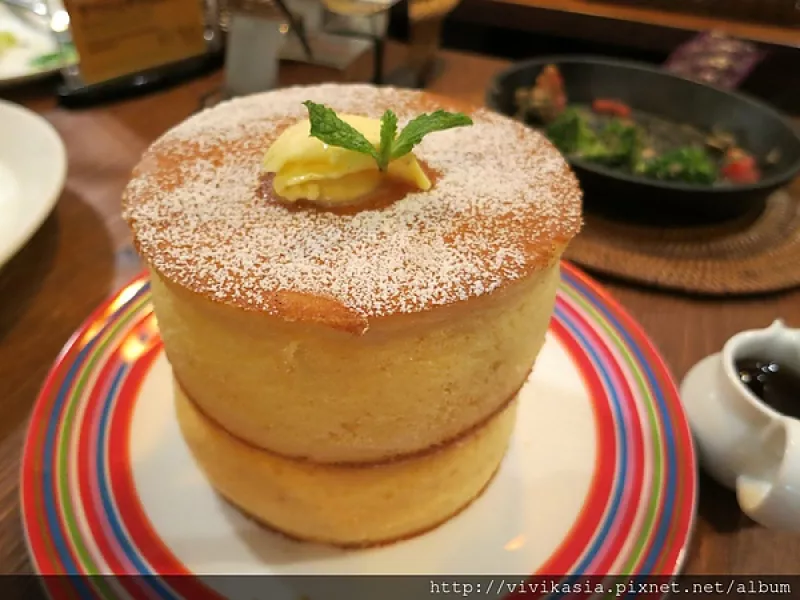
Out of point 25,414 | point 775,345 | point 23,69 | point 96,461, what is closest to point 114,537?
point 96,461

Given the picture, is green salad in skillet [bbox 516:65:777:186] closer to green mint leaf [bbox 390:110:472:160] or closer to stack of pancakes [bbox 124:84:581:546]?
stack of pancakes [bbox 124:84:581:546]

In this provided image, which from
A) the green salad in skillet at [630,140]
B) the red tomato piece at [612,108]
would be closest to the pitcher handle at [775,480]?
the green salad in skillet at [630,140]

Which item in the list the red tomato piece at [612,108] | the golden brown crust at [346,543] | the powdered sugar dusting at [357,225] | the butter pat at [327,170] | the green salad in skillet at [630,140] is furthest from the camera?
the red tomato piece at [612,108]

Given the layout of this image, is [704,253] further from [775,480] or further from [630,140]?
[775,480]

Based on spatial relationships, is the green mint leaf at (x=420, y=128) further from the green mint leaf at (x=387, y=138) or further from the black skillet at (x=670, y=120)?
the black skillet at (x=670, y=120)

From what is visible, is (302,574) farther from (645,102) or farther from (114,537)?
(645,102)

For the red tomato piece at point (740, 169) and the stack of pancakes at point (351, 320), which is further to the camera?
the red tomato piece at point (740, 169)

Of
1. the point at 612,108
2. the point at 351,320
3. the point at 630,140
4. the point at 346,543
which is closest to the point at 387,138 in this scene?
the point at 351,320
